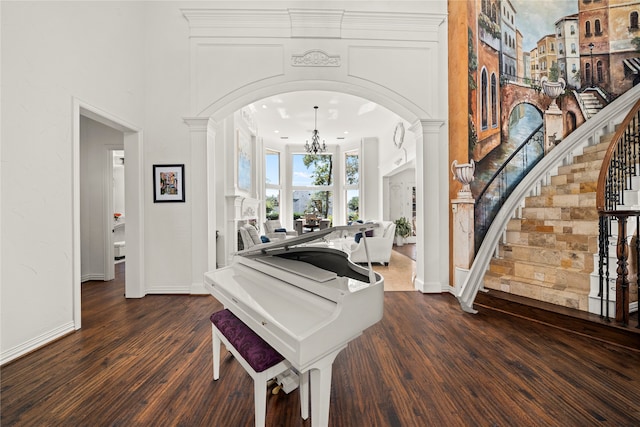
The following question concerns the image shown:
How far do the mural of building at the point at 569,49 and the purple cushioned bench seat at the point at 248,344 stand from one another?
4.98m

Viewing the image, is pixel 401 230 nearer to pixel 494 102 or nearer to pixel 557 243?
pixel 494 102

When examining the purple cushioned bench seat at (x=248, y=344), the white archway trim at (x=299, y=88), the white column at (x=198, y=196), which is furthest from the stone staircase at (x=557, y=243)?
the white column at (x=198, y=196)

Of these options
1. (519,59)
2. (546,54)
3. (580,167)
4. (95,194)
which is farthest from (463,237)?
(95,194)

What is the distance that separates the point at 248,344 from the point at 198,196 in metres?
2.73

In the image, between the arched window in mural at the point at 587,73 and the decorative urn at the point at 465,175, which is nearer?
the decorative urn at the point at 465,175

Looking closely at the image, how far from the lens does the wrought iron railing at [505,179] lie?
11.1ft

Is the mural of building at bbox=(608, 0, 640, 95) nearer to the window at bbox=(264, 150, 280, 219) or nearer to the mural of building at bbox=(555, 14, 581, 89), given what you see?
the mural of building at bbox=(555, 14, 581, 89)

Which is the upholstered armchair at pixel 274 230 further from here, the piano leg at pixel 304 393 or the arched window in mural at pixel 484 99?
the piano leg at pixel 304 393

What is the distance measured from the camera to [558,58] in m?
3.60

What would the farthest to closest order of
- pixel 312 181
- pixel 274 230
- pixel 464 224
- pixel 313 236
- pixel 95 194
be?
pixel 312 181, pixel 274 230, pixel 95 194, pixel 464 224, pixel 313 236

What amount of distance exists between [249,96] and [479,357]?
3.90 m

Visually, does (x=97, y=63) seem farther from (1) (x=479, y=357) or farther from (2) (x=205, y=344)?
(1) (x=479, y=357)

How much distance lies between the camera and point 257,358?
1252 millimetres

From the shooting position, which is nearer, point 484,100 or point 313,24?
point 484,100
